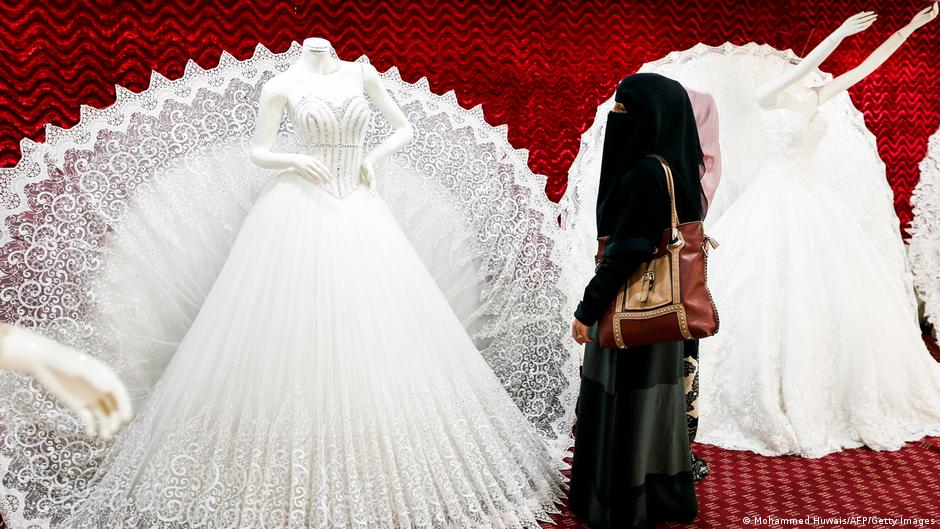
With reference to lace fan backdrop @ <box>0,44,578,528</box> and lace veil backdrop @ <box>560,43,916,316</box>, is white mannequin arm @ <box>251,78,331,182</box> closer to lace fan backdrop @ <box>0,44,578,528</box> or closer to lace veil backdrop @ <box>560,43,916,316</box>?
lace fan backdrop @ <box>0,44,578,528</box>

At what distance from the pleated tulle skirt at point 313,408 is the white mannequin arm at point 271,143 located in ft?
0.26

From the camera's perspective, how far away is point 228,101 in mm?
2904

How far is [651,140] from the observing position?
91.5 inches

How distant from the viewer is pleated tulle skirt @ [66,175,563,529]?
7.72 ft

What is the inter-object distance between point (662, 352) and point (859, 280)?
168 centimetres

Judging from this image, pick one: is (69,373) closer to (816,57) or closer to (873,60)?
(816,57)

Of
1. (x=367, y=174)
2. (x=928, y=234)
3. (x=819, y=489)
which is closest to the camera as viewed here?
(x=367, y=174)

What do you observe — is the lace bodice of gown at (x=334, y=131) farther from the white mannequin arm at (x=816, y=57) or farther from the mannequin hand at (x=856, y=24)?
the mannequin hand at (x=856, y=24)

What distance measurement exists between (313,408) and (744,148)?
2.69 meters

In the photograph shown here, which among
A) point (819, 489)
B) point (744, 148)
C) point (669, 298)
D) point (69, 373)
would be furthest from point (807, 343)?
point (69, 373)

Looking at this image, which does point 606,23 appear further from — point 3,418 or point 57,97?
point 3,418

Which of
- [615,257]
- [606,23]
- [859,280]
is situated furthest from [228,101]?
[859,280]

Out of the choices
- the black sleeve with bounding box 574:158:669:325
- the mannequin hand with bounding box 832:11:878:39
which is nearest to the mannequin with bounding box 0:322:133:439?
the black sleeve with bounding box 574:158:669:325

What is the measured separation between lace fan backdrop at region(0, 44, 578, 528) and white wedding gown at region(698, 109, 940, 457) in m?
0.80
